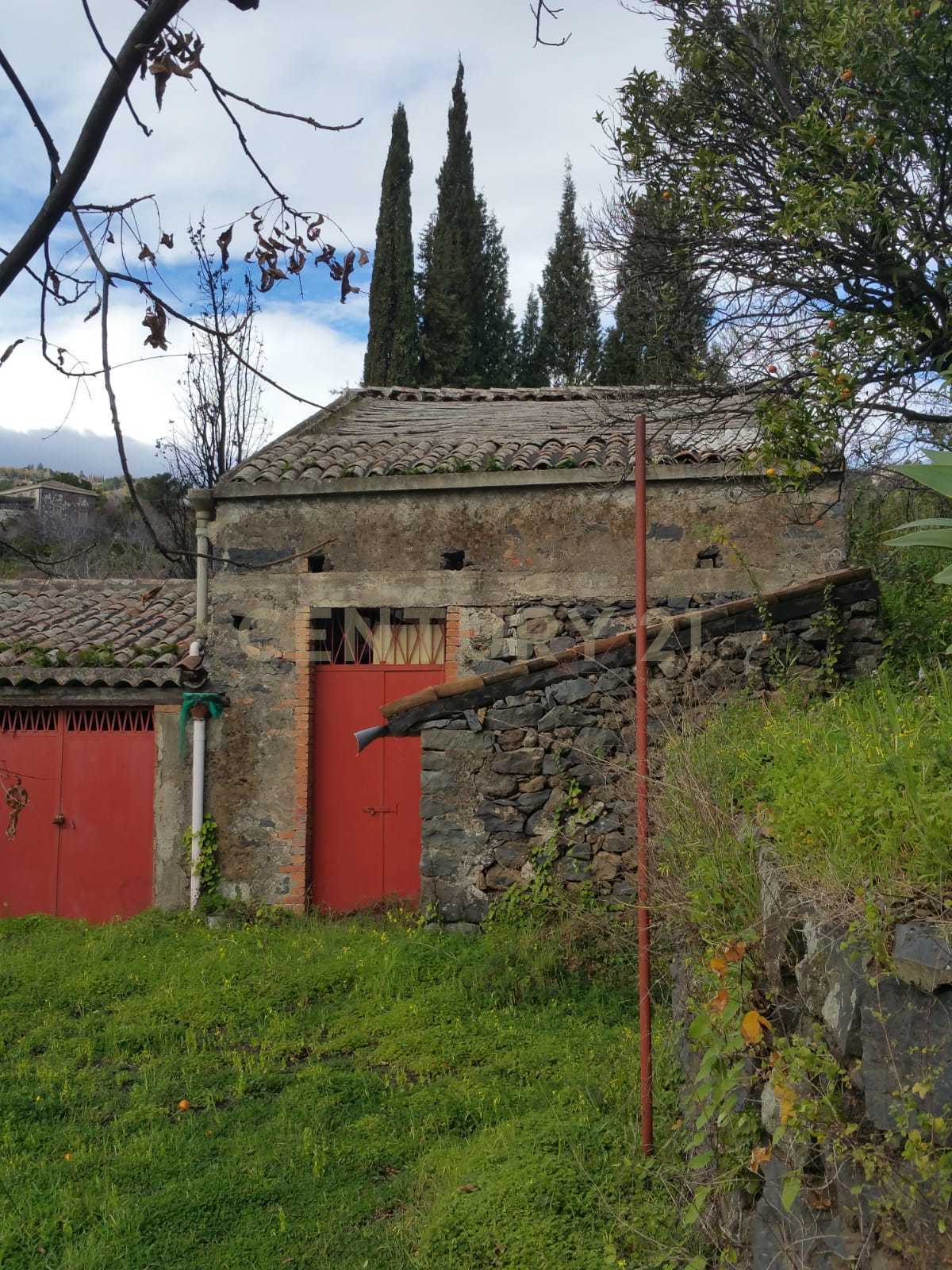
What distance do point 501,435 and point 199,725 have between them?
4.55m

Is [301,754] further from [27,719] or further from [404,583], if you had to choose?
[27,719]

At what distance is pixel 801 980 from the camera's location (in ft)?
9.80

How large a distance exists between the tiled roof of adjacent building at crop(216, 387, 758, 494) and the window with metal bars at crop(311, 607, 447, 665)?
1.41 metres

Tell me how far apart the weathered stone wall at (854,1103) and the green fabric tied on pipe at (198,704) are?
7589 millimetres

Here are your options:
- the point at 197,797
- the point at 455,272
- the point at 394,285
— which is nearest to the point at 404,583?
the point at 197,797

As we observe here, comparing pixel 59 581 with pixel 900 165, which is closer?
pixel 900 165

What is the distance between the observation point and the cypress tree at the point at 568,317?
2669 cm

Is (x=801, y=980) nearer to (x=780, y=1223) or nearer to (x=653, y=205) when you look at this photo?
(x=780, y=1223)

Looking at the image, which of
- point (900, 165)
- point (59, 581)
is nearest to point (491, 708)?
point (900, 165)

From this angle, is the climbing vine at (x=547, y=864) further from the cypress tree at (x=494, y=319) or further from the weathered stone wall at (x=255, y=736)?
the cypress tree at (x=494, y=319)

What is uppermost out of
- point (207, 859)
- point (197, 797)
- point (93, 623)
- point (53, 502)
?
point (53, 502)

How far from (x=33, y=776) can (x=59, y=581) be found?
11.6 feet

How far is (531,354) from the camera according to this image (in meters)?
27.8

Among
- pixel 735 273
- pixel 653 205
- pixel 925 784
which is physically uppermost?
pixel 653 205
